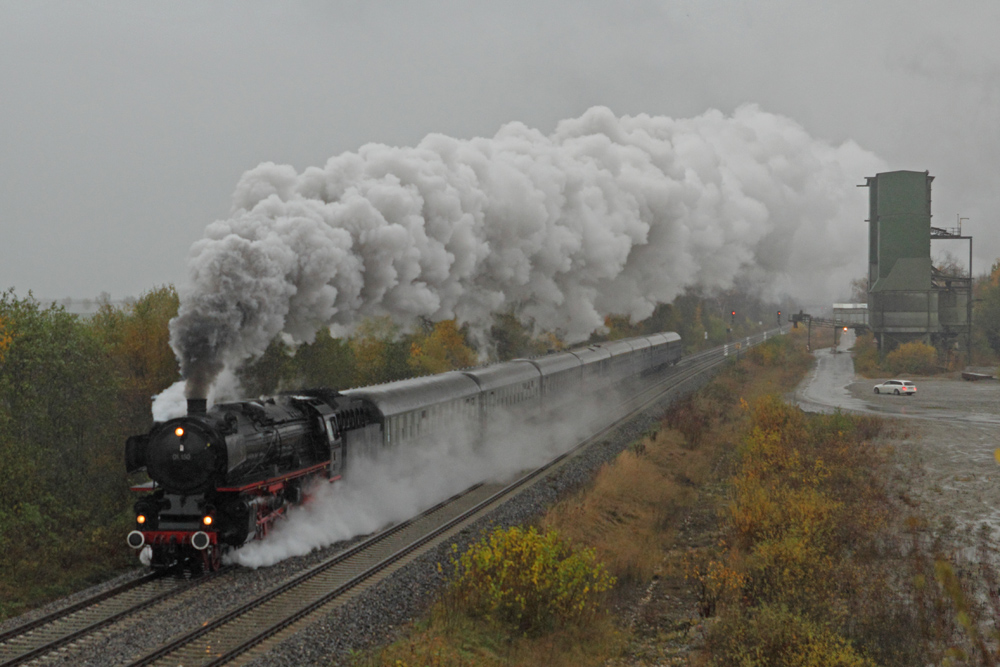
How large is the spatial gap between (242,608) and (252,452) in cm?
301

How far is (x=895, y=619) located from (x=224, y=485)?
1040 centimetres

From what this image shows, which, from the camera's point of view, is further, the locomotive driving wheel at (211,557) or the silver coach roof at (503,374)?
the silver coach roof at (503,374)

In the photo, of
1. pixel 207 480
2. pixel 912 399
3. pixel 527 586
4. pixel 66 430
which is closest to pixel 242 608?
pixel 207 480

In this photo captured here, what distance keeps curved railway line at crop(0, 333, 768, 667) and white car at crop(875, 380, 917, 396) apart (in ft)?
106

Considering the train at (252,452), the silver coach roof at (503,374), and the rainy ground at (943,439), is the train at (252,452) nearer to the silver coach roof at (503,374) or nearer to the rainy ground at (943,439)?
the silver coach roof at (503,374)

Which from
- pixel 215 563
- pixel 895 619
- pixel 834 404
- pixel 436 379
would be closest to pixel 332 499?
pixel 215 563

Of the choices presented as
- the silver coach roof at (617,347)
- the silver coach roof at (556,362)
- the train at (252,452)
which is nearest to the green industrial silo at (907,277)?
the silver coach roof at (617,347)

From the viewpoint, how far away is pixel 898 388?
1662 inches

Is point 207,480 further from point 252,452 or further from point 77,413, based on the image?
point 77,413

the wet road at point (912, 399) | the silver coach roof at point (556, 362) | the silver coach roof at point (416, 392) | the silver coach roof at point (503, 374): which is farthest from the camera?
the wet road at point (912, 399)

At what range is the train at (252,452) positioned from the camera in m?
12.9

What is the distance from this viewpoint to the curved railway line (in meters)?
9.92

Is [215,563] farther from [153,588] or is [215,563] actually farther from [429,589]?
[429,589]

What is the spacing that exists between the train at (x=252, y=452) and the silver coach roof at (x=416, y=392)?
4cm
